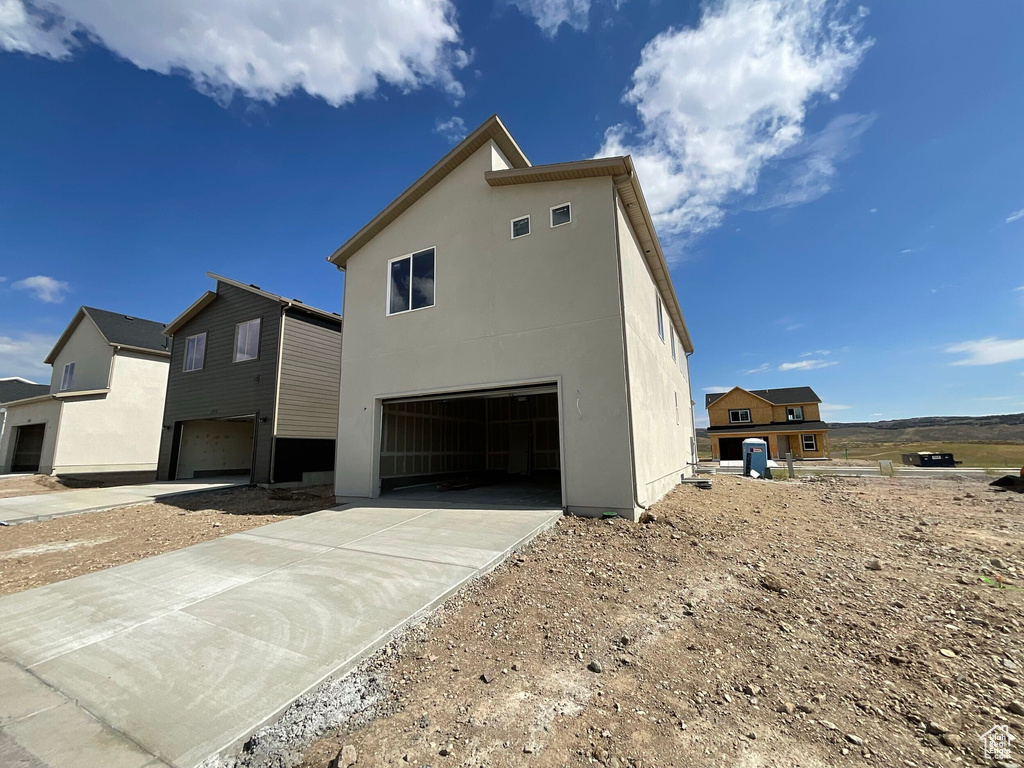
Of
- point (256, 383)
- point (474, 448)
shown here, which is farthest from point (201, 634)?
point (256, 383)

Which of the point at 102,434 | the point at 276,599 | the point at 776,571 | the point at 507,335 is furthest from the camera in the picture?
the point at 102,434

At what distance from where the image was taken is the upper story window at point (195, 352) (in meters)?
17.1

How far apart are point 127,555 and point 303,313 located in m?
10.9

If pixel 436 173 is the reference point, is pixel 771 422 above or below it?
below

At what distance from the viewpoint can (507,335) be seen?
340 inches

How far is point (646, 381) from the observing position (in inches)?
358

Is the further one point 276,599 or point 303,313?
point 303,313

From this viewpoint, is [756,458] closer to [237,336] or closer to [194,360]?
[237,336]

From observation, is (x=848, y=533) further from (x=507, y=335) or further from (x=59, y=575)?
(x=59, y=575)

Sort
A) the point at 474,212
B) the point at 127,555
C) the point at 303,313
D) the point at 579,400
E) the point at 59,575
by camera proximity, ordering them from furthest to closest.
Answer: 1. the point at 303,313
2. the point at 474,212
3. the point at 579,400
4. the point at 127,555
5. the point at 59,575

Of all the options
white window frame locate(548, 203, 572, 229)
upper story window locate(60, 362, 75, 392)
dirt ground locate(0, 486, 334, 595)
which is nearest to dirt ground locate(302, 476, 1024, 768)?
dirt ground locate(0, 486, 334, 595)

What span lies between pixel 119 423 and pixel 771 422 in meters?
43.5

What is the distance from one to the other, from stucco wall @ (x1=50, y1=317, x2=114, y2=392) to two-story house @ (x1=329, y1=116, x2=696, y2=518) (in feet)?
54.9

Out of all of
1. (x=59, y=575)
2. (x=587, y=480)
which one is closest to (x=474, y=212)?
(x=587, y=480)
